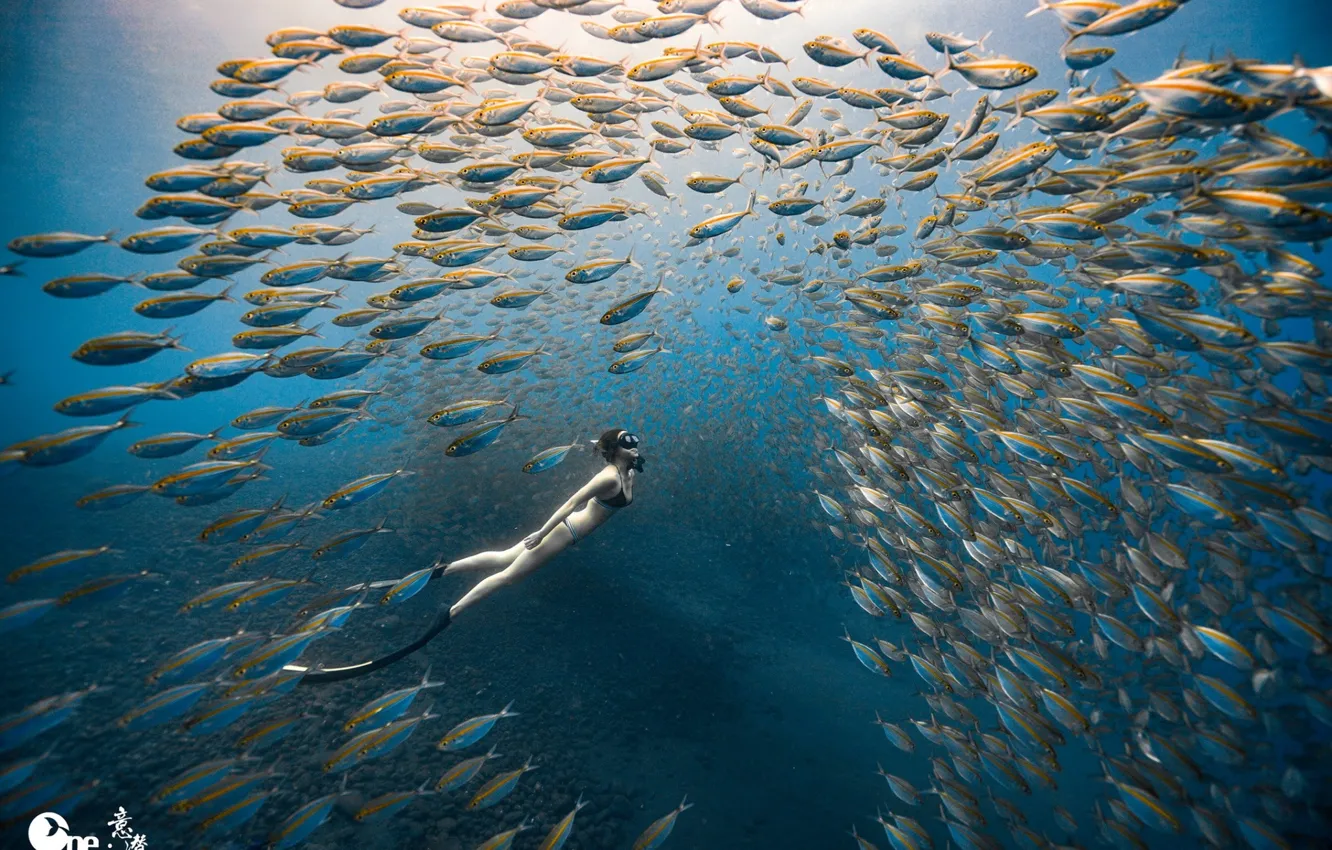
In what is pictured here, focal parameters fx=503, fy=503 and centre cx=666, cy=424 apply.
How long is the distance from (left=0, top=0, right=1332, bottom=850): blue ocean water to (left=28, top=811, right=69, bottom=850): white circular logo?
378mm

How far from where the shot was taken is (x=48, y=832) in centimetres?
448

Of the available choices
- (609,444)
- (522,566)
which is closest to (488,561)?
(522,566)

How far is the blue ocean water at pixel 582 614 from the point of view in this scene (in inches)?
239

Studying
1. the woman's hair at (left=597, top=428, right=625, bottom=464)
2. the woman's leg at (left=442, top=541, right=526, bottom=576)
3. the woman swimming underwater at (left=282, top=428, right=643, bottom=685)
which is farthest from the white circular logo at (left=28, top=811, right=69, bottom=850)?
the woman's hair at (left=597, top=428, right=625, bottom=464)

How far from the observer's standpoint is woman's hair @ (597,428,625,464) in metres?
6.27

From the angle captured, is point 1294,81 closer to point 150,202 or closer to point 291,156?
point 291,156

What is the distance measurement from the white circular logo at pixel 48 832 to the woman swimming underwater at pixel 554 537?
1.98 metres

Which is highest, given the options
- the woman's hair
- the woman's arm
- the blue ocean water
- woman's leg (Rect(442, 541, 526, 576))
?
the woman's hair

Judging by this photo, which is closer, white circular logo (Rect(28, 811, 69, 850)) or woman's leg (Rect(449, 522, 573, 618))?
white circular logo (Rect(28, 811, 69, 850))

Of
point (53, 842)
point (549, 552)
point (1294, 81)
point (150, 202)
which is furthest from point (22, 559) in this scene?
point (1294, 81)
